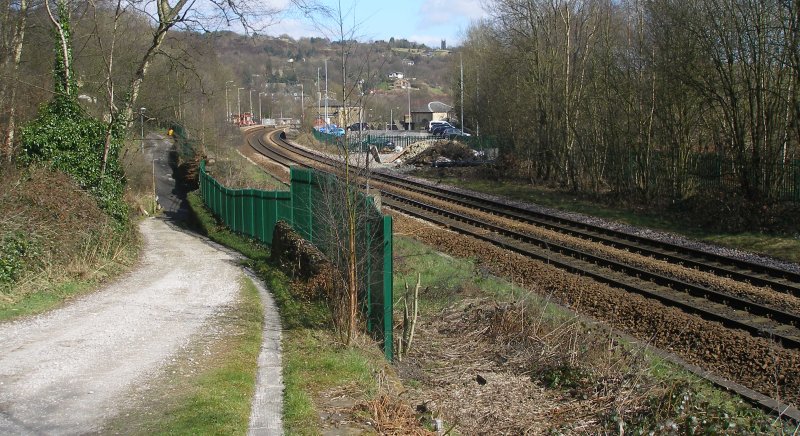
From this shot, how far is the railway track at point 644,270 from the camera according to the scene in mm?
11748

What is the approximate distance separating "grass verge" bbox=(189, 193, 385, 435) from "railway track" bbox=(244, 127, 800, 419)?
90.6 inches

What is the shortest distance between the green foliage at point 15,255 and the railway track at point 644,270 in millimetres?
→ 5176

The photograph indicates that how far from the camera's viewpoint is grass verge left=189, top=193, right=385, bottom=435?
6.81 meters

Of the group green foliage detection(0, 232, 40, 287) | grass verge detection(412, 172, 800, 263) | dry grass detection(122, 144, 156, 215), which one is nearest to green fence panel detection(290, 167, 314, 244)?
green foliage detection(0, 232, 40, 287)

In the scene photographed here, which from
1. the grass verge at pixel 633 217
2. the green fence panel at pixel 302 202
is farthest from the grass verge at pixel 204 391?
the grass verge at pixel 633 217

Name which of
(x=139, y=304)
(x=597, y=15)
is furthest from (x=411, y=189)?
(x=139, y=304)

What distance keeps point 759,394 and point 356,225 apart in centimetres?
524

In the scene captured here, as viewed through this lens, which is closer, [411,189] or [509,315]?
[509,315]

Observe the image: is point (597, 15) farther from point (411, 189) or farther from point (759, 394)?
point (759, 394)

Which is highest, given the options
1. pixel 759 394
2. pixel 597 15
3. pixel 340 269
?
pixel 597 15

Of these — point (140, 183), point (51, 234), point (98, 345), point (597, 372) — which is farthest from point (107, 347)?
point (140, 183)

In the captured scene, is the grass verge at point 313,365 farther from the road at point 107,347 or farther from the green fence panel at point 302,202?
the green fence panel at point 302,202

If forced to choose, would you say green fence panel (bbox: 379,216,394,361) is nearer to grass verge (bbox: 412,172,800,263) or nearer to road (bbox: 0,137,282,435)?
road (bbox: 0,137,282,435)

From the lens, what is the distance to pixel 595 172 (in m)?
29.6
